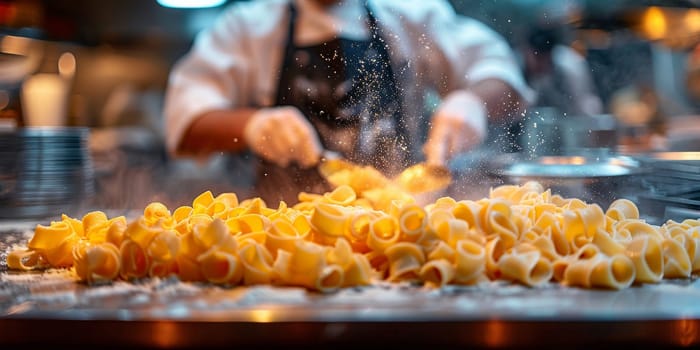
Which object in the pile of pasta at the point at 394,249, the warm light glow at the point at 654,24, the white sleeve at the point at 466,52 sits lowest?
the pile of pasta at the point at 394,249

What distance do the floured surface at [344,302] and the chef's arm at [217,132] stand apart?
4.13 ft

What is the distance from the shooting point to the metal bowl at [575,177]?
3.72 ft

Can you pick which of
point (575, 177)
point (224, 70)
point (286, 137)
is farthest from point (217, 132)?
point (575, 177)

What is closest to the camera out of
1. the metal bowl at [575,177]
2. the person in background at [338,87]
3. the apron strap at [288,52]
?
the metal bowl at [575,177]

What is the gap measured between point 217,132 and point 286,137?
0.44 meters

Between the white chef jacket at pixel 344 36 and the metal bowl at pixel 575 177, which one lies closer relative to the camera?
A: the metal bowl at pixel 575 177

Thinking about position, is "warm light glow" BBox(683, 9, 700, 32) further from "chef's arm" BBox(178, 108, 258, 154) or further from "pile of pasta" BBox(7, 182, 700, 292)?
"pile of pasta" BBox(7, 182, 700, 292)

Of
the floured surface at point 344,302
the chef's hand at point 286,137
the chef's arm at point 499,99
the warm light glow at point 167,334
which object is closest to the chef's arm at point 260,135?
the chef's hand at point 286,137

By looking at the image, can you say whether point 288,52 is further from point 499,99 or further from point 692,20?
point 692,20

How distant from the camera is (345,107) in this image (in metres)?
1.43

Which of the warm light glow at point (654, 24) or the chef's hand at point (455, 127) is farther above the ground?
the warm light glow at point (654, 24)

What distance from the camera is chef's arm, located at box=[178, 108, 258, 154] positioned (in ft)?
6.56

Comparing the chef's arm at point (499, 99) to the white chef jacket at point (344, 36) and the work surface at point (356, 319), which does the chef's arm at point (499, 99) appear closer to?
the white chef jacket at point (344, 36)

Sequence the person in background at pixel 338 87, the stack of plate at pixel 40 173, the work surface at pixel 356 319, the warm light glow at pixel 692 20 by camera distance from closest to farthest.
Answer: the work surface at pixel 356 319 → the person in background at pixel 338 87 → the stack of plate at pixel 40 173 → the warm light glow at pixel 692 20
